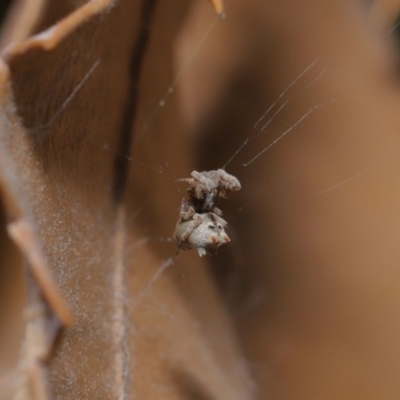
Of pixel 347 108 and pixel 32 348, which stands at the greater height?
pixel 347 108

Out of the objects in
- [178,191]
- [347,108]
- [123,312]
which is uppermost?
[347,108]

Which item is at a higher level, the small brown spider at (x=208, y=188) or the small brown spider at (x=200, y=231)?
the small brown spider at (x=208, y=188)

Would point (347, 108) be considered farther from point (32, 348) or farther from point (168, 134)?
point (32, 348)

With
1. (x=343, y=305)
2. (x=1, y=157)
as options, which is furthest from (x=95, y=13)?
(x=343, y=305)

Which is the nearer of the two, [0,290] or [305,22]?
[0,290]

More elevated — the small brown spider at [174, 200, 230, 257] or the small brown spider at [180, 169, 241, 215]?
the small brown spider at [180, 169, 241, 215]
